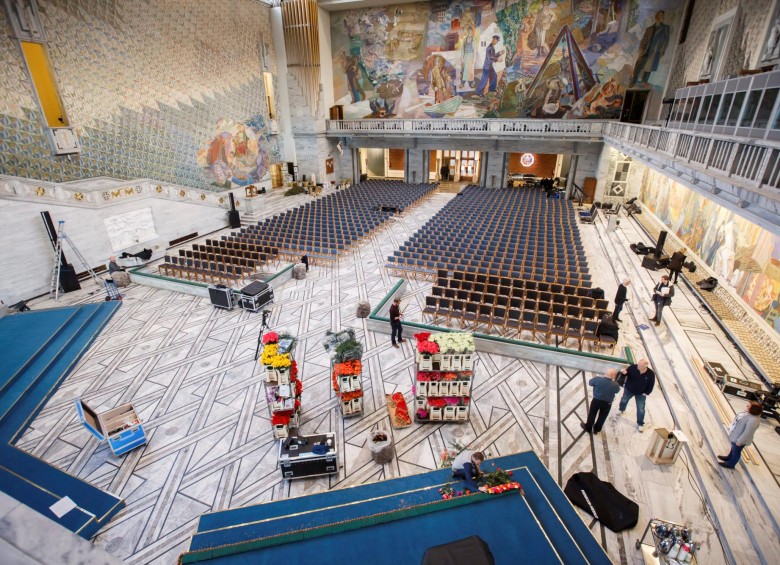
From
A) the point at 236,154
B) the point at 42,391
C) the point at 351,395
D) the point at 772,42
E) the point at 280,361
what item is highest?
the point at 772,42

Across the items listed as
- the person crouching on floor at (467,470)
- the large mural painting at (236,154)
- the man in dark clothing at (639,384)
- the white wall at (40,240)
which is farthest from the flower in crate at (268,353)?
the large mural painting at (236,154)

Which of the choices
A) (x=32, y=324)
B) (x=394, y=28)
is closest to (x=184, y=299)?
(x=32, y=324)

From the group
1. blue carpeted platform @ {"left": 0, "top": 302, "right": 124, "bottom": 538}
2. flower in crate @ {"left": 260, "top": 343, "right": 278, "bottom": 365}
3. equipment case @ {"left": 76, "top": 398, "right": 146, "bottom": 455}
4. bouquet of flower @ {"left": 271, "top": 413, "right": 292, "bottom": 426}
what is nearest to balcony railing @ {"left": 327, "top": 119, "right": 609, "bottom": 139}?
blue carpeted platform @ {"left": 0, "top": 302, "right": 124, "bottom": 538}

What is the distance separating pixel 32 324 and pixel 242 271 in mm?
5370

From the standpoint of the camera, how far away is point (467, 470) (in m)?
5.14

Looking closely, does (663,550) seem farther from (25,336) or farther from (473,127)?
(473,127)

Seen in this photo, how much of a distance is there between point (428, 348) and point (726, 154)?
6.64m

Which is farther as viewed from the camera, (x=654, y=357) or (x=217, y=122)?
(x=217, y=122)

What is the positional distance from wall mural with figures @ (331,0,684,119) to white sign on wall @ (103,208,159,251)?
15.7 m

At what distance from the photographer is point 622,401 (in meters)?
6.45

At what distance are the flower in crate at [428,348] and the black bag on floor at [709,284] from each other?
877 centimetres

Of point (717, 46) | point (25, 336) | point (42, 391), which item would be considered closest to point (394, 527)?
point (42, 391)

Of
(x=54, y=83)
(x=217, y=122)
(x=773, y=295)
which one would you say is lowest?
(x=773, y=295)

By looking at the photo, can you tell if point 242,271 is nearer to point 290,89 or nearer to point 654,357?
point 654,357
